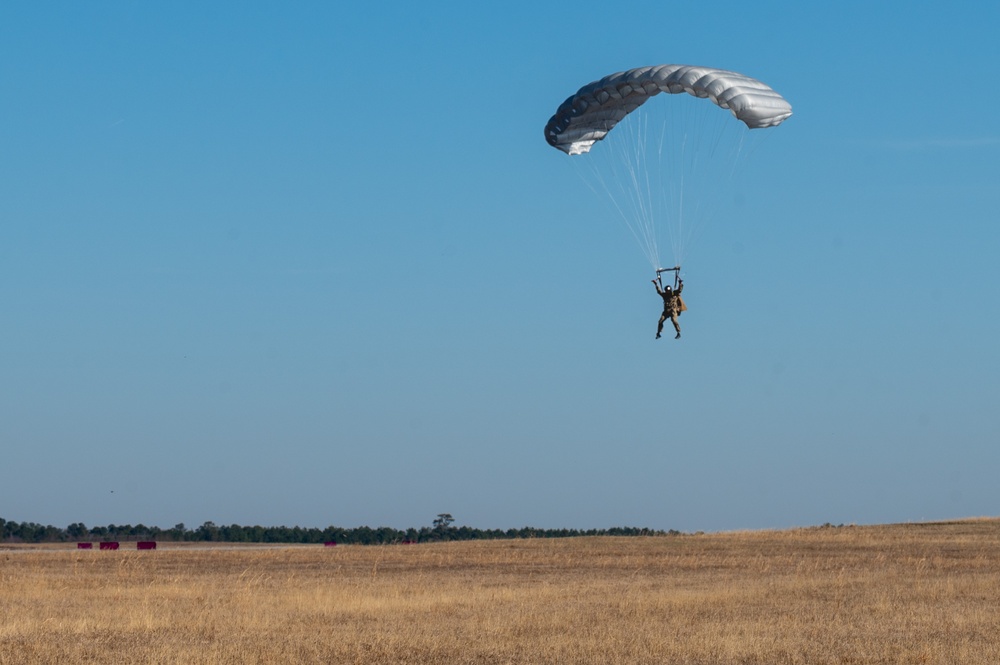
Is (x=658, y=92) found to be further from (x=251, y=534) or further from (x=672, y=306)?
(x=251, y=534)

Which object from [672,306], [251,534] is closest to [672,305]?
[672,306]

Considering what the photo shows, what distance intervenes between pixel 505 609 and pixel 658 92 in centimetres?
1272

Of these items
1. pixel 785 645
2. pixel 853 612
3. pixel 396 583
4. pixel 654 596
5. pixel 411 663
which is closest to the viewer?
pixel 411 663

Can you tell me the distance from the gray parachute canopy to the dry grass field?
10.6m


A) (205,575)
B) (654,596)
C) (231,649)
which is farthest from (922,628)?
(205,575)

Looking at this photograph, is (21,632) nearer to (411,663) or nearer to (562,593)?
(411,663)

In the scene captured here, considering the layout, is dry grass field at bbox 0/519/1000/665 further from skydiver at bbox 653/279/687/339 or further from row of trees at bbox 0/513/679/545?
row of trees at bbox 0/513/679/545

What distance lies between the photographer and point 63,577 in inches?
1307

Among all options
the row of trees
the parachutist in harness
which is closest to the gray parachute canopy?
the parachutist in harness

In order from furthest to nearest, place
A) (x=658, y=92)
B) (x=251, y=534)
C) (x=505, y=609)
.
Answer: (x=251, y=534) → (x=658, y=92) → (x=505, y=609)

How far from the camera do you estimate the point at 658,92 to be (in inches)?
1151

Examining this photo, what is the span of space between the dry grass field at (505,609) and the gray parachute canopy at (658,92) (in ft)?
34.8

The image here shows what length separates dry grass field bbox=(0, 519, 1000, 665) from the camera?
1753 cm

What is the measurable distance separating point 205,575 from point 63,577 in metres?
3.75
